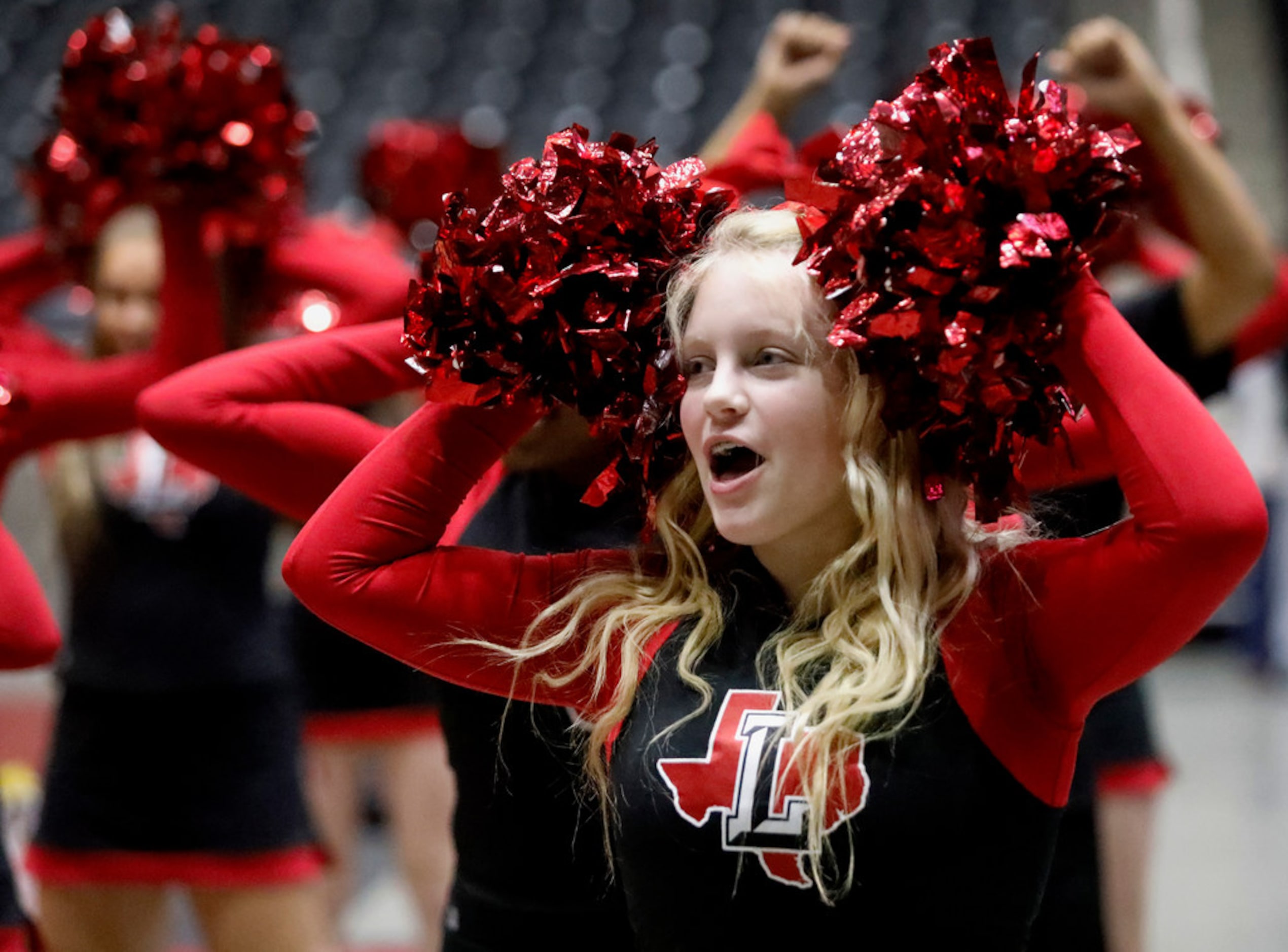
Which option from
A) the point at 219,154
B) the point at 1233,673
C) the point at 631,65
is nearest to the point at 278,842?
the point at 219,154

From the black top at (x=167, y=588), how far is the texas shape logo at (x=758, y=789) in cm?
152

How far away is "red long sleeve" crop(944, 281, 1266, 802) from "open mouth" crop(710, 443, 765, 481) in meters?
0.24

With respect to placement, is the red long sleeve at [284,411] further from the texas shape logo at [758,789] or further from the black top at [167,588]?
the black top at [167,588]

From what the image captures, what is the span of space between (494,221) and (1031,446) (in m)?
0.61

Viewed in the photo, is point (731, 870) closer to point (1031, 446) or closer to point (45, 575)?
point (1031, 446)

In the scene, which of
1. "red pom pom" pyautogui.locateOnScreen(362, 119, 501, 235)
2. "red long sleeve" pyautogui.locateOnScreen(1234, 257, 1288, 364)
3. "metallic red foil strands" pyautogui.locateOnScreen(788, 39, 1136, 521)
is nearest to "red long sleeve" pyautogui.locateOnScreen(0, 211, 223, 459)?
"metallic red foil strands" pyautogui.locateOnScreen(788, 39, 1136, 521)

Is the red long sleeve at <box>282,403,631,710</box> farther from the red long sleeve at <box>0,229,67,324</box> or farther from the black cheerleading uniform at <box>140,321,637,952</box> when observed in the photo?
the red long sleeve at <box>0,229,67,324</box>

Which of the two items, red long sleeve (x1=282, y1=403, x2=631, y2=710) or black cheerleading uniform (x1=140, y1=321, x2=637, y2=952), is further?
black cheerleading uniform (x1=140, y1=321, x2=637, y2=952)

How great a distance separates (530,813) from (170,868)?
1023 mm

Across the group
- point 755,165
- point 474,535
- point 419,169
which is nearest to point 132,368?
point 474,535

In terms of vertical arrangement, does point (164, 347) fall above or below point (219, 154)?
below

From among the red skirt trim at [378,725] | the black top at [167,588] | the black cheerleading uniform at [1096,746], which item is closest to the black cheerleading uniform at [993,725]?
the black cheerleading uniform at [1096,746]

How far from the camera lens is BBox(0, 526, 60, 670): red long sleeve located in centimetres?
175

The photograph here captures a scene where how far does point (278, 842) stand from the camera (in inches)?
101
